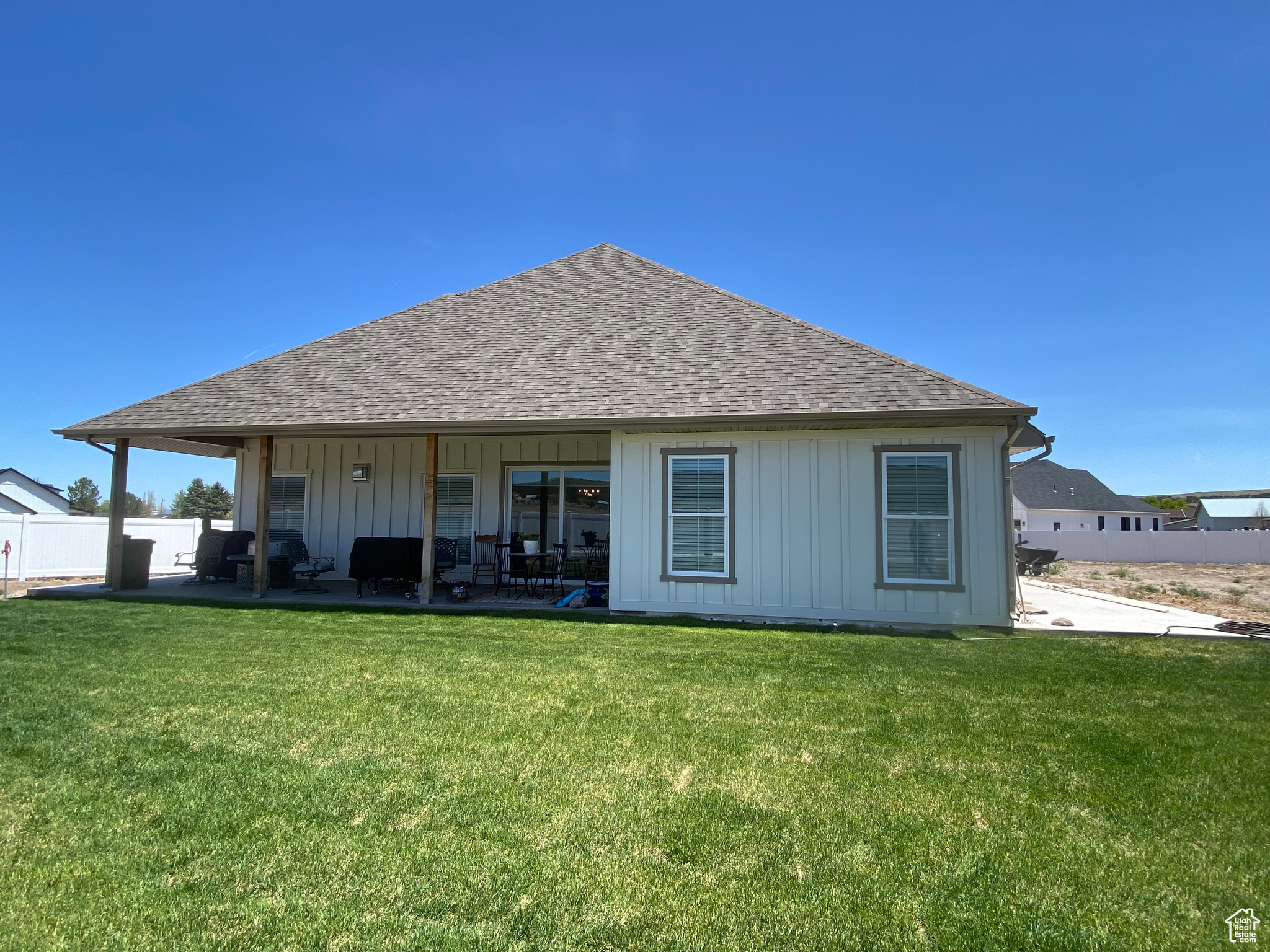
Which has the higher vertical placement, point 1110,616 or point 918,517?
point 918,517

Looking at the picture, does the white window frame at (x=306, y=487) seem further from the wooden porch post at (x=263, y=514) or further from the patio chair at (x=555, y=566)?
the patio chair at (x=555, y=566)

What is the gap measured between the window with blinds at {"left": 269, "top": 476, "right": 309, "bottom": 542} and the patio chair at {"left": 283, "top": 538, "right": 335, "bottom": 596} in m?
0.24

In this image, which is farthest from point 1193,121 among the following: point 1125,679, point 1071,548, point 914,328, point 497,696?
point 1071,548

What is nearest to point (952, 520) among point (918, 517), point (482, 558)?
point (918, 517)

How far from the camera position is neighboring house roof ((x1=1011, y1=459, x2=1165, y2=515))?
4094cm

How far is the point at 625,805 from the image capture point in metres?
3.33

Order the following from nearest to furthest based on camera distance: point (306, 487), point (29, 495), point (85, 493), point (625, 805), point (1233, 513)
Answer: point (625, 805) → point (306, 487) → point (29, 495) → point (1233, 513) → point (85, 493)

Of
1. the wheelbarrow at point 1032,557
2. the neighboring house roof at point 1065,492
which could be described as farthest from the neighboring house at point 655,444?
the neighboring house roof at point 1065,492

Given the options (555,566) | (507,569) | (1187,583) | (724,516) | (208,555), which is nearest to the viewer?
(724,516)

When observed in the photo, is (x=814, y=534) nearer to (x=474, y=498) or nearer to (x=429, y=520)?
(x=429, y=520)

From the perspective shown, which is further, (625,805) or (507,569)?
(507,569)

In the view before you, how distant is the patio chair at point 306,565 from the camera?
1216cm

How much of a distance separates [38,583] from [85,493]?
5714 cm

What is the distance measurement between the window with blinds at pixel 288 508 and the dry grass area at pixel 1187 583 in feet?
55.7
